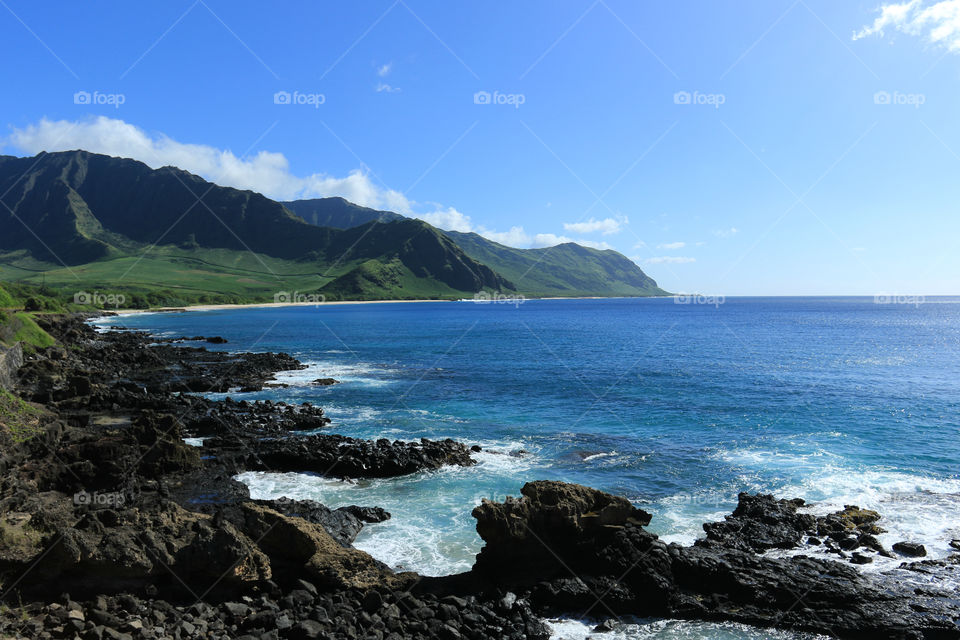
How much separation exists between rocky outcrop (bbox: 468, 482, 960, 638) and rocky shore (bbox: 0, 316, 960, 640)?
0.05 meters

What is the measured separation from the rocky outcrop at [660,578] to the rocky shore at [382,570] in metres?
0.05

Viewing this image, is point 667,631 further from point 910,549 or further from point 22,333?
point 22,333

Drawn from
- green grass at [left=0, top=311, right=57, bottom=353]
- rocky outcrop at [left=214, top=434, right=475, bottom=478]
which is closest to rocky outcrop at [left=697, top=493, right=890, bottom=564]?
rocky outcrop at [left=214, top=434, right=475, bottom=478]

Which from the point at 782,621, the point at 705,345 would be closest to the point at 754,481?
the point at 782,621

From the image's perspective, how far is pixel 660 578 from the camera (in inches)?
642

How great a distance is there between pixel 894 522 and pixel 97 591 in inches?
1077

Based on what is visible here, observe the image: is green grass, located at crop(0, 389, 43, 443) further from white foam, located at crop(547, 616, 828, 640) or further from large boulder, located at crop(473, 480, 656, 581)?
white foam, located at crop(547, 616, 828, 640)

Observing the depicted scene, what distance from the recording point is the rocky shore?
13570 millimetres

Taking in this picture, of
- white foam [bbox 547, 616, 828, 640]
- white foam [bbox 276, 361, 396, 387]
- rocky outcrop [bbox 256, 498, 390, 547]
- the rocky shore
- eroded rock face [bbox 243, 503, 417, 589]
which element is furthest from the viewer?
white foam [bbox 276, 361, 396, 387]

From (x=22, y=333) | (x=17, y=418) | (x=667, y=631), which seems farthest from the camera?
(x=22, y=333)

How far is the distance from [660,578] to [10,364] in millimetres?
47713

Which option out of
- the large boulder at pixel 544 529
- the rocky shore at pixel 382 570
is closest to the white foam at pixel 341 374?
the rocky shore at pixel 382 570

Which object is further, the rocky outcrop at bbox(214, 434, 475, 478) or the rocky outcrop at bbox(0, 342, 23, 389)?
the rocky outcrop at bbox(0, 342, 23, 389)

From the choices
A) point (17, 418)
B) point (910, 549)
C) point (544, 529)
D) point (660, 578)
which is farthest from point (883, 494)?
point (17, 418)
